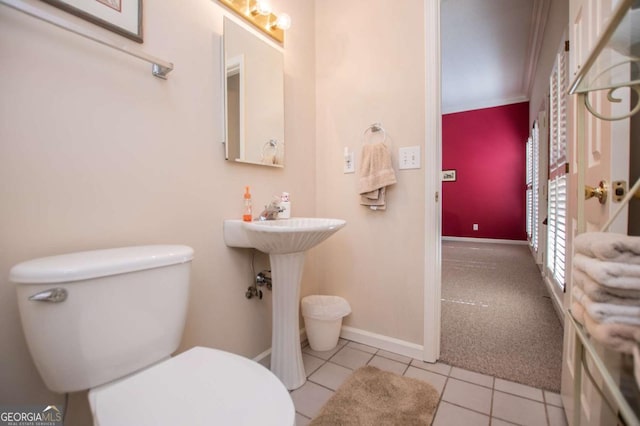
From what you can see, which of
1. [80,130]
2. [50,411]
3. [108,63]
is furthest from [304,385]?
[108,63]

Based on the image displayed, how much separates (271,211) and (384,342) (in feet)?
3.53

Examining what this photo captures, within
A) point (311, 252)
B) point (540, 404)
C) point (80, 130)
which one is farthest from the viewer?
point (311, 252)

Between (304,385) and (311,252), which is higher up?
(311,252)

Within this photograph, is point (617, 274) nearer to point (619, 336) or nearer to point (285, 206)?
point (619, 336)

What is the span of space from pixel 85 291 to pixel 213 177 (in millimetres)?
707

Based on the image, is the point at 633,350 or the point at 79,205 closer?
the point at 633,350

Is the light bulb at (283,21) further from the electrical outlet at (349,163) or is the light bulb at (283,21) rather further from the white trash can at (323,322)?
the white trash can at (323,322)

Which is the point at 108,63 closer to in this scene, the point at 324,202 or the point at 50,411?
the point at 50,411

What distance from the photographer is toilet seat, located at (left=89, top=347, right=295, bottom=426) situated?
61 centimetres

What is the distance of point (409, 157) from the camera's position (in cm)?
166

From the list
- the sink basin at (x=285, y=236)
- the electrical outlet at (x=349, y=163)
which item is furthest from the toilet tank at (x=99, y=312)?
the electrical outlet at (x=349, y=163)

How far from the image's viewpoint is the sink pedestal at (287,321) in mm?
1365

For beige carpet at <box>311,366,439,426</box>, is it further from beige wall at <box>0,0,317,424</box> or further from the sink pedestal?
beige wall at <box>0,0,317,424</box>

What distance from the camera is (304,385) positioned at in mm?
1425
